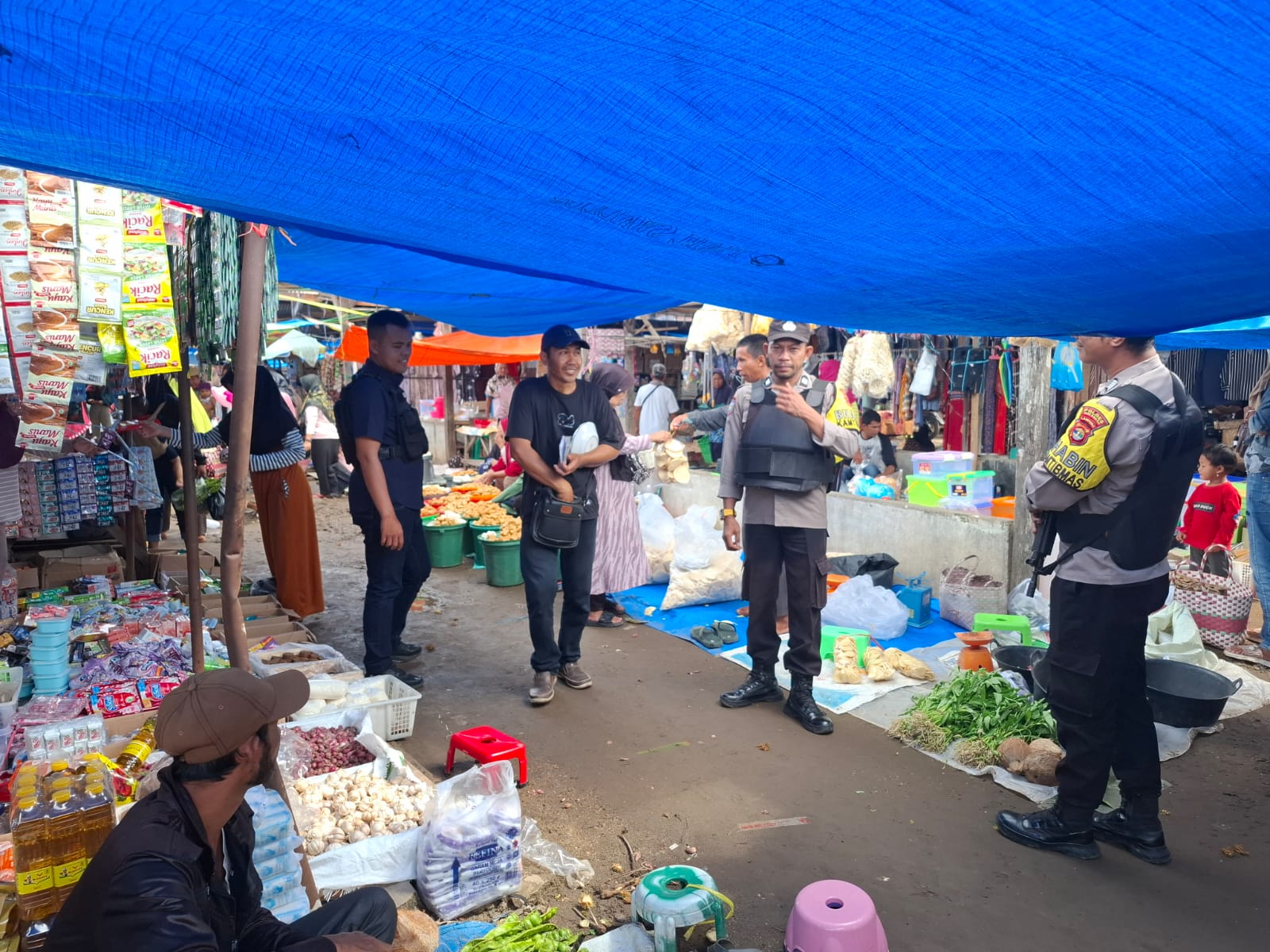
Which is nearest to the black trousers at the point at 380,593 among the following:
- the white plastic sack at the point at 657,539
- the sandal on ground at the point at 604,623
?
the sandal on ground at the point at 604,623

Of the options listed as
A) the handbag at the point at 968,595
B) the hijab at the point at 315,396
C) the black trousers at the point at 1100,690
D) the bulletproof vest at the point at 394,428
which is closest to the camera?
the black trousers at the point at 1100,690

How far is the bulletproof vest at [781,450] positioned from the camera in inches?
178

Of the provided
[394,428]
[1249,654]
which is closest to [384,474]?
[394,428]

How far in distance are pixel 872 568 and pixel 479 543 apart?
3.77 meters

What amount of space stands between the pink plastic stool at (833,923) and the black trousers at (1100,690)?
4.22 ft

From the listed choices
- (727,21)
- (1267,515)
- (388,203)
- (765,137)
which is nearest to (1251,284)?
(765,137)

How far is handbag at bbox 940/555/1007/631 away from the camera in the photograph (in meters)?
6.25

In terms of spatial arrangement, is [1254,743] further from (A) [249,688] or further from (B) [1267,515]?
(A) [249,688]

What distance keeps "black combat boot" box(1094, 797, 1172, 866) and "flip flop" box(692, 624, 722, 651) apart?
2827 millimetres

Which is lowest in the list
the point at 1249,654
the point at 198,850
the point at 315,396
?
the point at 1249,654

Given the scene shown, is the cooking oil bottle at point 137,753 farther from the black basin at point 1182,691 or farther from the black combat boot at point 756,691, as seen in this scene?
the black basin at point 1182,691

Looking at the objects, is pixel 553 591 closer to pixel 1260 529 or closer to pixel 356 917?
pixel 356 917

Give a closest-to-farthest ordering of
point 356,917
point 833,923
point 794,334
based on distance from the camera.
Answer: point 356,917 < point 833,923 < point 794,334

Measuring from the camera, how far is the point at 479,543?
831 centimetres
